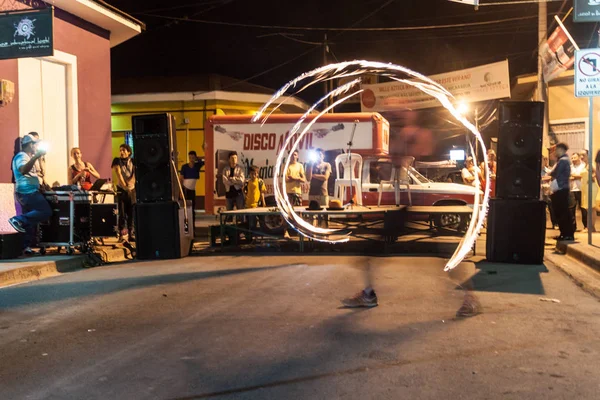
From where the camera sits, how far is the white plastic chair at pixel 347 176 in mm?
16062

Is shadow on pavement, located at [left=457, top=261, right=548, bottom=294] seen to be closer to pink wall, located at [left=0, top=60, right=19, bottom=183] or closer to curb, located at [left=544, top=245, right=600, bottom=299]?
curb, located at [left=544, top=245, right=600, bottom=299]

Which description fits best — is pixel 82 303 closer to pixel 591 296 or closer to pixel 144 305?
pixel 144 305

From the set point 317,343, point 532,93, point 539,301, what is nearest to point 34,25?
point 317,343

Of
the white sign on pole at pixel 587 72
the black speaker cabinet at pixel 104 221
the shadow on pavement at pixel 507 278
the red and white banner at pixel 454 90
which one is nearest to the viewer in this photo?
the shadow on pavement at pixel 507 278

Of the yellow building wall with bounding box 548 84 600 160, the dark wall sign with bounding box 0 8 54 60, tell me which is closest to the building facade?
the dark wall sign with bounding box 0 8 54 60

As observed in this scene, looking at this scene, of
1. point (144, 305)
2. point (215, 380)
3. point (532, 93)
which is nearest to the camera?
point (215, 380)

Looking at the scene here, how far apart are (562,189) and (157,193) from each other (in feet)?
25.9

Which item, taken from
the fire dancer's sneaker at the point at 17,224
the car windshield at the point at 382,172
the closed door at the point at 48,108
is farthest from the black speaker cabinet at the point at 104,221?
the car windshield at the point at 382,172

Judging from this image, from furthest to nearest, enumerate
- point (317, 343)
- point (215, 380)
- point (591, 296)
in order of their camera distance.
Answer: point (591, 296) < point (317, 343) < point (215, 380)

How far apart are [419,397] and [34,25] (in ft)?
30.4

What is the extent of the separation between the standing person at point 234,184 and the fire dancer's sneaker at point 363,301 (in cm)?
Result: 764

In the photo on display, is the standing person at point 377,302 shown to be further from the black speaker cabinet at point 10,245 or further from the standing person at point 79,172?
the standing person at point 79,172

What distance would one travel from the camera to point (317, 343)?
5406 millimetres

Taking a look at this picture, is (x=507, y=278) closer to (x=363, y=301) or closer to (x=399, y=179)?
(x=363, y=301)
